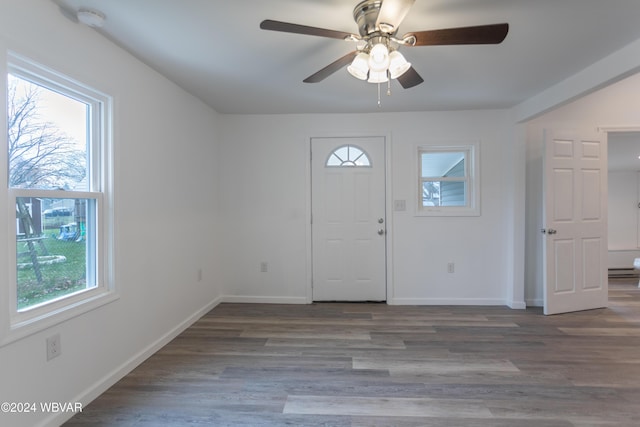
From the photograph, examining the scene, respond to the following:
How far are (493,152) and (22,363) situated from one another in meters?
4.29

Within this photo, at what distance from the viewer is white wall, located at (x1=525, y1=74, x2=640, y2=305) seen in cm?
348

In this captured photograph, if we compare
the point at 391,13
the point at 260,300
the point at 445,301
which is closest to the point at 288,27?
the point at 391,13

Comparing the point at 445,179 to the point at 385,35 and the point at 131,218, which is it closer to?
the point at 385,35

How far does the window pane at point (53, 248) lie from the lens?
1.61m

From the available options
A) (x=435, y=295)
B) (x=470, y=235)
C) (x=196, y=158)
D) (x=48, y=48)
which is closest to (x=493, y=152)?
(x=470, y=235)

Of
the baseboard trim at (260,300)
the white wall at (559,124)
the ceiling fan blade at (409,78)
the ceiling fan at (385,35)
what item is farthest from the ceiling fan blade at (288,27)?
the white wall at (559,124)

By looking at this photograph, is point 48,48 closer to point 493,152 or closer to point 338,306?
point 338,306

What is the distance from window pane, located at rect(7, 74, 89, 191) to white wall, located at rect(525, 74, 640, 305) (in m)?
4.23

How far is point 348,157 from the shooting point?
12.6 ft

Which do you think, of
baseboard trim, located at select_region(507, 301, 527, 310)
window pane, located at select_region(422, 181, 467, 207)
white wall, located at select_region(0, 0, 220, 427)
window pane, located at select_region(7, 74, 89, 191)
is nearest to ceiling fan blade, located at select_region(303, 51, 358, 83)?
white wall, located at select_region(0, 0, 220, 427)

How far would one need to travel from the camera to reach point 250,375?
221 centimetres

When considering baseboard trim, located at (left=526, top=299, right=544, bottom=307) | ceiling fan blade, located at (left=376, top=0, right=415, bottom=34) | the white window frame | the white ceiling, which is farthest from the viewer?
baseboard trim, located at (left=526, top=299, right=544, bottom=307)

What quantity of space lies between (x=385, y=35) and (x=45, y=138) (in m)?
1.91

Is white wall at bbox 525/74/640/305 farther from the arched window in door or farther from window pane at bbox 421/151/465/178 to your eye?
the arched window in door
